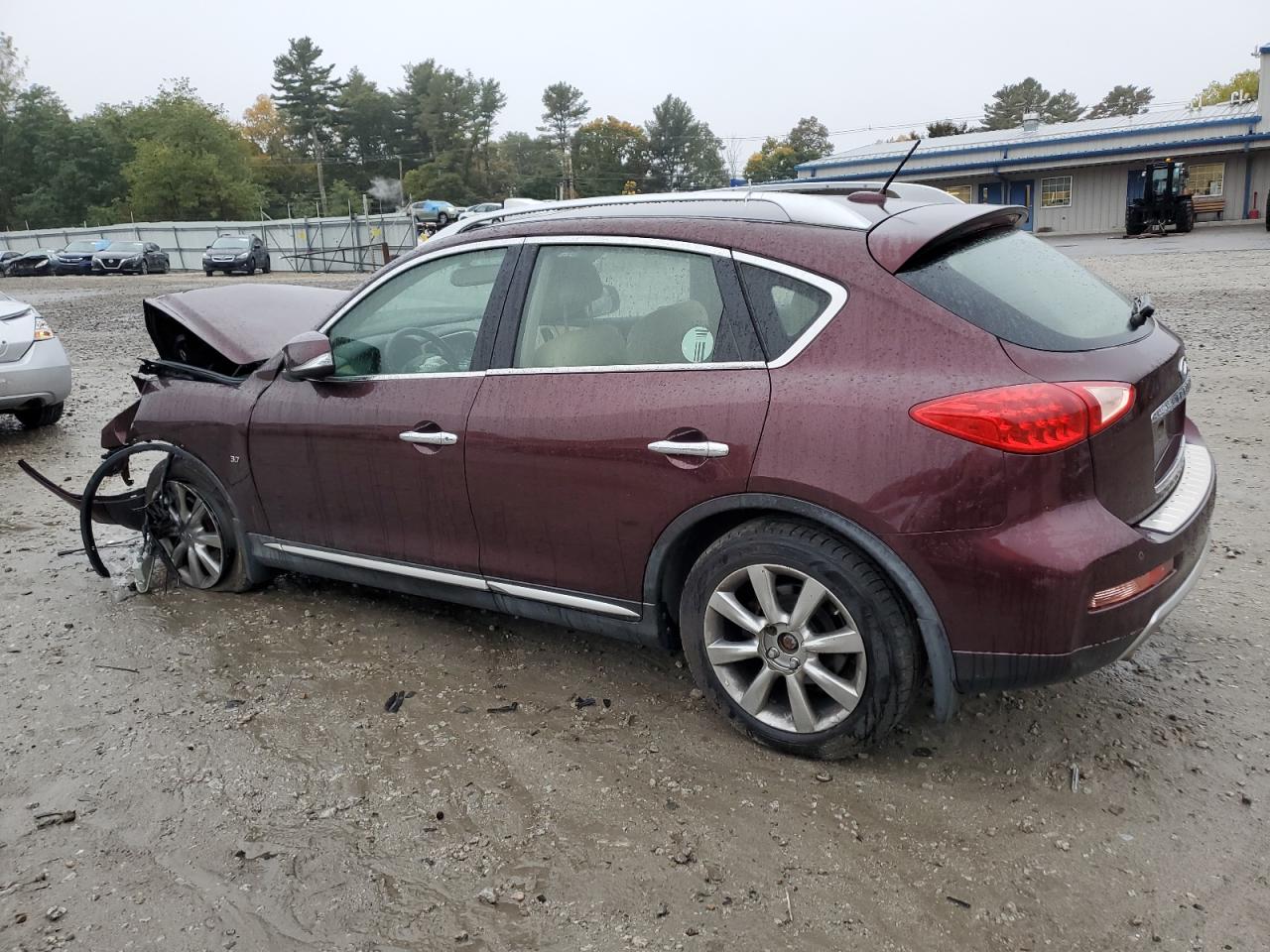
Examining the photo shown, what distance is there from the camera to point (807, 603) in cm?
300

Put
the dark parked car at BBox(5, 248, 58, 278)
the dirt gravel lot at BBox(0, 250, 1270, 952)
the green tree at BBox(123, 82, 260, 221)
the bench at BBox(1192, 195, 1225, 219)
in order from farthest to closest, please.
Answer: the green tree at BBox(123, 82, 260, 221)
the bench at BBox(1192, 195, 1225, 219)
the dark parked car at BBox(5, 248, 58, 278)
the dirt gravel lot at BBox(0, 250, 1270, 952)

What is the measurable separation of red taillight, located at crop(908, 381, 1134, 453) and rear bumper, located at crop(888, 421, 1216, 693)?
19cm

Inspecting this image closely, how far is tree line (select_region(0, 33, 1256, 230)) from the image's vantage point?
78.1 meters

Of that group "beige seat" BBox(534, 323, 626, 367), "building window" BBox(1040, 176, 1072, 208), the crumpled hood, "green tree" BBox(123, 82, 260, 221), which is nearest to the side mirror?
the crumpled hood

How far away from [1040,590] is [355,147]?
365 feet

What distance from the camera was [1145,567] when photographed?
9.32 ft

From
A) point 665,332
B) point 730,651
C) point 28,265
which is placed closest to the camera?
point 730,651

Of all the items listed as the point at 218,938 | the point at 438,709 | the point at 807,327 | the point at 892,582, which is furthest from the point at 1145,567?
the point at 218,938

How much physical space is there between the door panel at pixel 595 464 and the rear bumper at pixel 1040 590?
0.62 metres

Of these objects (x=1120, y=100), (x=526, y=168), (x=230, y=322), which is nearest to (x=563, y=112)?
(x=526, y=168)

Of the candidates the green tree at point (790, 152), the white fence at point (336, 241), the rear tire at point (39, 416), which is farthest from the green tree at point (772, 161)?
the rear tire at point (39, 416)

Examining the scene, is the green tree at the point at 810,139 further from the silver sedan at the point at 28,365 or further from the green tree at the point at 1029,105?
the silver sedan at the point at 28,365

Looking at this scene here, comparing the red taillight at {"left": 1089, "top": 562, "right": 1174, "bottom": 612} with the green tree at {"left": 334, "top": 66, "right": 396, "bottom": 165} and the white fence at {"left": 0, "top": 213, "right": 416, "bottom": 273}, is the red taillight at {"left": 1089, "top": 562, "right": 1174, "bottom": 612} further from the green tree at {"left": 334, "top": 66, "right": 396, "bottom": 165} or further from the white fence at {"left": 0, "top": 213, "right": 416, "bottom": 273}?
the green tree at {"left": 334, "top": 66, "right": 396, "bottom": 165}

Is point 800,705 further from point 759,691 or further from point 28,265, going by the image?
point 28,265
